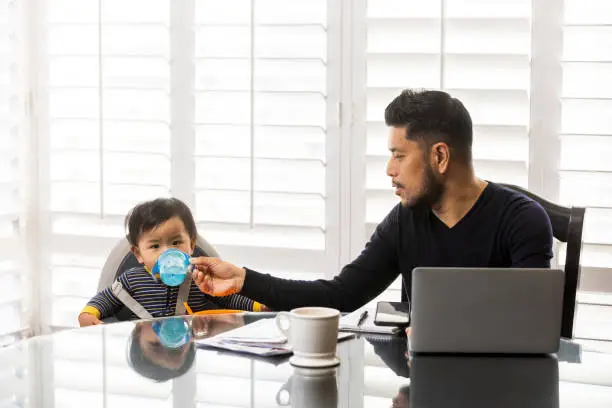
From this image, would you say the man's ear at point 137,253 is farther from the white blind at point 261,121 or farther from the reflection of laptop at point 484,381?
the reflection of laptop at point 484,381

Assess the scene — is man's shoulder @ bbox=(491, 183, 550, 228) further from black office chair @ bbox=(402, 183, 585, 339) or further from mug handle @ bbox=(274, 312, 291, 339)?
mug handle @ bbox=(274, 312, 291, 339)

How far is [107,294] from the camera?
2.58 m

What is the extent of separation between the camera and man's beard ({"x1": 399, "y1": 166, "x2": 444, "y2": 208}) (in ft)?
7.57

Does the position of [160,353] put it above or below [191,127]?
below

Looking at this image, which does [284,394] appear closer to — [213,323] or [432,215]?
[213,323]

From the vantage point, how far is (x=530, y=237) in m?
2.23

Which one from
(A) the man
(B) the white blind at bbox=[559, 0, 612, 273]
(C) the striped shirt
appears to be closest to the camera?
(A) the man

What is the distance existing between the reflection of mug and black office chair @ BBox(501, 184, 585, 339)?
2.67ft

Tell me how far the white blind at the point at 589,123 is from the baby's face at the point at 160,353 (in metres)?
1.44

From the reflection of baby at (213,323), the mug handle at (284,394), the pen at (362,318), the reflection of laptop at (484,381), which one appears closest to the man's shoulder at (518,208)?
the pen at (362,318)

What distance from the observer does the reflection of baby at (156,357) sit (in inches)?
66.3

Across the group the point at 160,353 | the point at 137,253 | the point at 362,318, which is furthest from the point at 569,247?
the point at 137,253

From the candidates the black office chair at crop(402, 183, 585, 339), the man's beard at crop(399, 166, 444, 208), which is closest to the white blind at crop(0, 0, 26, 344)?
the man's beard at crop(399, 166, 444, 208)

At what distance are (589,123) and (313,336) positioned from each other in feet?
4.92
